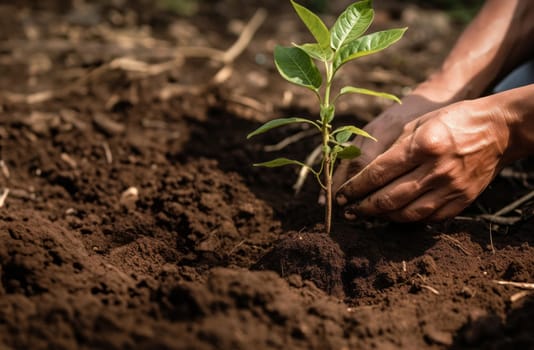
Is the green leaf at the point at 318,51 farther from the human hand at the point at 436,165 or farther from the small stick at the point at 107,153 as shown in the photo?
the small stick at the point at 107,153

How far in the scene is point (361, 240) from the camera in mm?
2004

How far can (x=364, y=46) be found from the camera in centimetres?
178

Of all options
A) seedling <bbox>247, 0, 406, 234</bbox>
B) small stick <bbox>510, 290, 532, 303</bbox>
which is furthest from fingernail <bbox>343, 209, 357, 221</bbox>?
small stick <bbox>510, 290, 532, 303</bbox>

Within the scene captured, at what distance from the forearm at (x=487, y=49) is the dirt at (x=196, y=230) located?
0.43 meters

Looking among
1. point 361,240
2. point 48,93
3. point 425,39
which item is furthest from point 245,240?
point 425,39

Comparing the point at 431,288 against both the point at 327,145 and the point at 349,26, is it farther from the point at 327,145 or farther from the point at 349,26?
the point at 349,26

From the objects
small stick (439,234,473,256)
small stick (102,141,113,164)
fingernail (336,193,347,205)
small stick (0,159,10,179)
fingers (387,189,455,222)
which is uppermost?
small stick (102,141,113,164)

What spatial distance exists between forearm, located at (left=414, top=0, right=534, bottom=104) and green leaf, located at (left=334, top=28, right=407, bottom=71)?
686 millimetres

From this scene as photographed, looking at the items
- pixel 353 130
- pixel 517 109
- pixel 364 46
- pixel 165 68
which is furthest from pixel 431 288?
pixel 165 68

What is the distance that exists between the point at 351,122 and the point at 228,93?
67cm

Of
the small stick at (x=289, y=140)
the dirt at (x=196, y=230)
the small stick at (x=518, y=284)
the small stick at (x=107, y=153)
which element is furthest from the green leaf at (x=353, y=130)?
the small stick at (x=107, y=153)

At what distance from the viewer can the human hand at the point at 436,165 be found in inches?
74.2

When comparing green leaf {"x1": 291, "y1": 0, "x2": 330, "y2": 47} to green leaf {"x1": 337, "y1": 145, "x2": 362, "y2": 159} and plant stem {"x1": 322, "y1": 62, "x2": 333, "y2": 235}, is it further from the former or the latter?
green leaf {"x1": 337, "y1": 145, "x2": 362, "y2": 159}

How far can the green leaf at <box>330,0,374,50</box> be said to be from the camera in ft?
5.95
